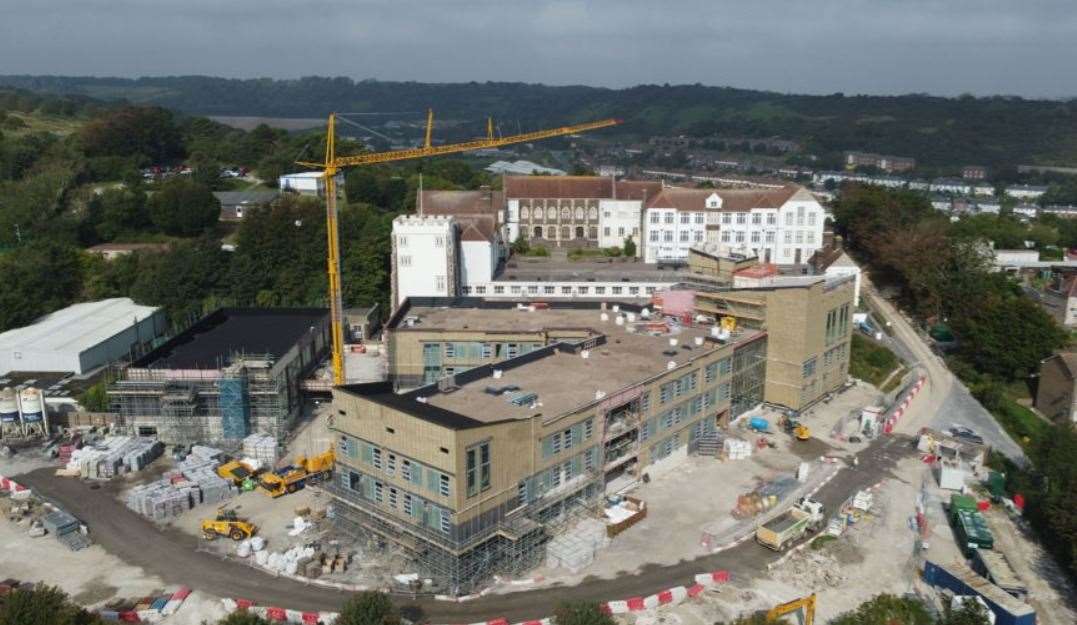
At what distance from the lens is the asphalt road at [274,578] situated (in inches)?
1168

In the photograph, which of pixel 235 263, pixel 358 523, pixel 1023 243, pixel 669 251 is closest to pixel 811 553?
pixel 358 523

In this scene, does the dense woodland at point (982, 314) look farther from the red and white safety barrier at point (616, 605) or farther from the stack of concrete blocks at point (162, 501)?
the stack of concrete blocks at point (162, 501)

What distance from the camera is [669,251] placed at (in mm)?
73312

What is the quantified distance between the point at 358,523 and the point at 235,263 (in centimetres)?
4099

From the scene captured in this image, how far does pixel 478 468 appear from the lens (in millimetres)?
29891

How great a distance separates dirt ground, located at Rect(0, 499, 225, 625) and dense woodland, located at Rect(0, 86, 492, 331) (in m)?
31.7

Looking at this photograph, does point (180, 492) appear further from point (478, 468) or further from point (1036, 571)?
point (1036, 571)

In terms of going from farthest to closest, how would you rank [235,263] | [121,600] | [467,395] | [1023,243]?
[1023,243]
[235,263]
[467,395]
[121,600]

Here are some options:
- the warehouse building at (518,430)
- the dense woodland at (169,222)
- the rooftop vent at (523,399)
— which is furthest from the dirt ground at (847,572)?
the dense woodland at (169,222)

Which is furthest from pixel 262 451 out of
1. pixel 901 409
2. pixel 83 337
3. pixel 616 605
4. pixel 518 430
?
pixel 901 409

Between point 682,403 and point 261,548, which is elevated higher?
point 682,403

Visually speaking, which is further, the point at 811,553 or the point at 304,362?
the point at 304,362

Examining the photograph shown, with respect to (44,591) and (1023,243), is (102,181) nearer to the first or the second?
(44,591)

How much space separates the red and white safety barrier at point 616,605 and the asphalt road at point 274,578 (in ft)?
1.61
